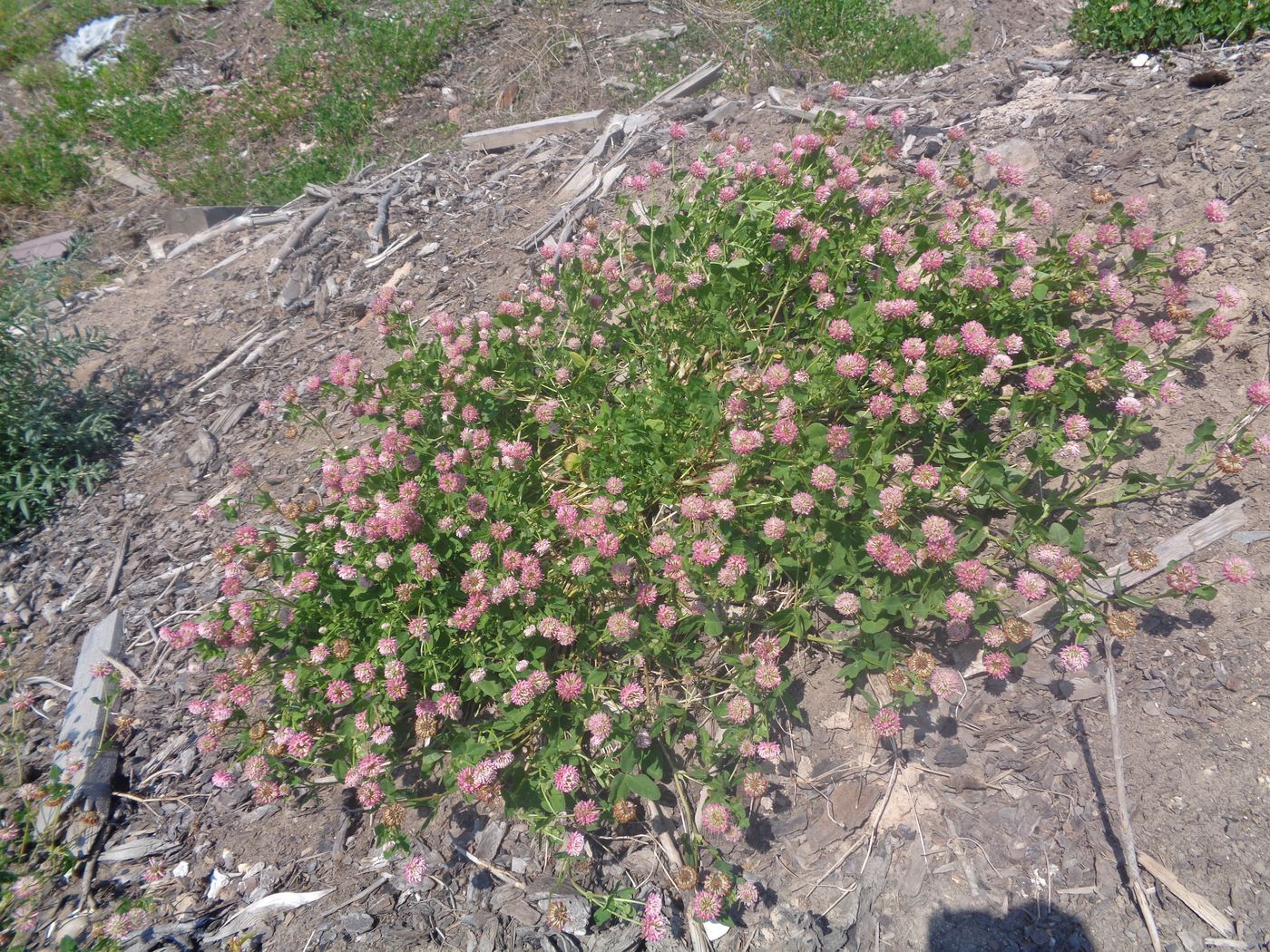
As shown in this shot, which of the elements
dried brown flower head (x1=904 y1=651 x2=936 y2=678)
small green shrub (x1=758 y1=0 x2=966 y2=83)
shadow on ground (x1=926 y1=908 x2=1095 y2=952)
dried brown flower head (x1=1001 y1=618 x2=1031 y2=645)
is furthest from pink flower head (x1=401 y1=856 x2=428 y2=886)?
small green shrub (x1=758 y1=0 x2=966 y2=83)

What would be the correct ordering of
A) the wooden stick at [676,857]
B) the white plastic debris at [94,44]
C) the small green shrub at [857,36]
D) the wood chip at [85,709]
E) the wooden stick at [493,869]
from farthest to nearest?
the white plastic debris at [94,44], the small green shrub at [857,36], the wood chip at [85,709], the wooden stick at [493,869], the wooden stick at [676,857]

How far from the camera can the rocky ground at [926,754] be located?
243cm

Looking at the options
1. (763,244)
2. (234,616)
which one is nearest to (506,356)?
(763,244)

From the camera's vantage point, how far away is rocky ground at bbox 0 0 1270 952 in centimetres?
243

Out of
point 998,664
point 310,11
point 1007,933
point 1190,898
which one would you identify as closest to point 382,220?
point 998,664

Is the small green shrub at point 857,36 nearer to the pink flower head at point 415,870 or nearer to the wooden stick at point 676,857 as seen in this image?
the wooden stick at point 676,857

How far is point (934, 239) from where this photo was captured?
327cm

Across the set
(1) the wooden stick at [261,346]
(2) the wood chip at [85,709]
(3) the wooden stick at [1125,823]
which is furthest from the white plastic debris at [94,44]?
(3) the wooden stick at [1125,823]

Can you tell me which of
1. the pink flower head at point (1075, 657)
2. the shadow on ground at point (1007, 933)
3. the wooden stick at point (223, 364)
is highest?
the wooden stick at point (223, 364)

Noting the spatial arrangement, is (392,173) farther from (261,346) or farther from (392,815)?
(392,815)

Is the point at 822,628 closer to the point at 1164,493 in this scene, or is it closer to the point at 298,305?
the point at 1164,493

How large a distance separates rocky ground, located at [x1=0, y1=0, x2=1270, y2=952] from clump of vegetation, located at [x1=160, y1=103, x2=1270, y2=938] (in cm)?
17

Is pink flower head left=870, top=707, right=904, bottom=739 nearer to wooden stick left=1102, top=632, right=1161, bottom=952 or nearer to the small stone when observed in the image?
wooden stick left=1102, top=632, right=1161, bottom=952

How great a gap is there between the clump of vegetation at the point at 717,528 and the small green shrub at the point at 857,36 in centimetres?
450
